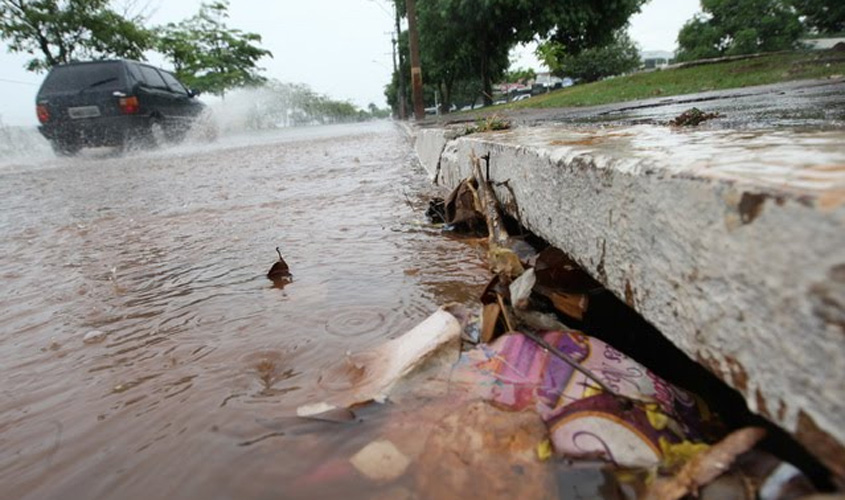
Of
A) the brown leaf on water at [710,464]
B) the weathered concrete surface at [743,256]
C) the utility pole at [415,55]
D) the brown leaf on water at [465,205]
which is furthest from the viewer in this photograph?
the utility pole at [415,55]

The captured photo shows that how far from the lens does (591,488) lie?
2.31ft

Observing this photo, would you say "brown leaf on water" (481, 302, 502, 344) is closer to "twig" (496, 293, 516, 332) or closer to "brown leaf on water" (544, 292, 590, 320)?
"twig" (496, 293, 516, 332)

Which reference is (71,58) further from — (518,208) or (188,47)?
(518,208)

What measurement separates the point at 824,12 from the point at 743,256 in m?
39.1

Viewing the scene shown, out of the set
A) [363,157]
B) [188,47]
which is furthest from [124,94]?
[188,47]

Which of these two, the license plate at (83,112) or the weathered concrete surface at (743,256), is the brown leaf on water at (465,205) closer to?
the weathered concrete surface at (743,256)

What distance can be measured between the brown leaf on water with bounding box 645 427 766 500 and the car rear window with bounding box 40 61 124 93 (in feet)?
32.2

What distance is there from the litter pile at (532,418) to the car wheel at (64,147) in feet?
33.5

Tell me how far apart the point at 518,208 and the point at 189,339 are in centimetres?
110

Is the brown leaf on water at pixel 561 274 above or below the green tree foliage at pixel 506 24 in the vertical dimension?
below

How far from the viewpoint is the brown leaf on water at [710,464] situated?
0.62m

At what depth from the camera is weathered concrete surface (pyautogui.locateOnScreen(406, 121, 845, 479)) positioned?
435 mm

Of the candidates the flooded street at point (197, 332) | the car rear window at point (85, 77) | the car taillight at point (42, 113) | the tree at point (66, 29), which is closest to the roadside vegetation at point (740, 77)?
the flooded street at point (197, 332)

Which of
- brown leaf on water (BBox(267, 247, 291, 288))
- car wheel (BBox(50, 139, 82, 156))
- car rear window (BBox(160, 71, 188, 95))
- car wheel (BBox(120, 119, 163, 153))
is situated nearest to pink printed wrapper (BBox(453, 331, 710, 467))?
brown leaf on water (BBox(267, 247, 291, 288))
